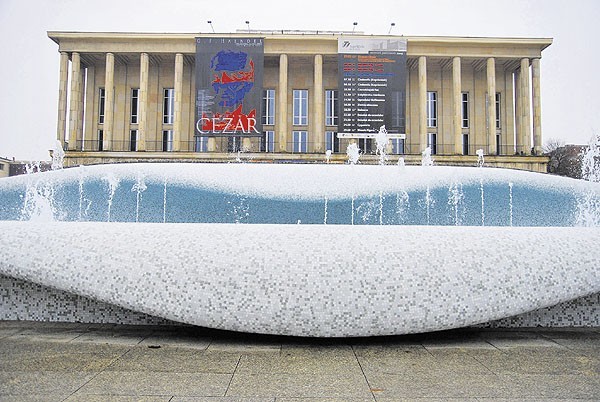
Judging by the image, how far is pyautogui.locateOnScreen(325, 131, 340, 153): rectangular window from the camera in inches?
1461

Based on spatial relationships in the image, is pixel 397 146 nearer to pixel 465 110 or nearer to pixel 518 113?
pixel 465 110

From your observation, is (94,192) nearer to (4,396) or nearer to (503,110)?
(4,396)

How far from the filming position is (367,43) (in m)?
32.7

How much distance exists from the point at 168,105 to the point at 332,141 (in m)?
13.7

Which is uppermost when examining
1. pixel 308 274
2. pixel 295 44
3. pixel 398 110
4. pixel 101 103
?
pixel 295 44

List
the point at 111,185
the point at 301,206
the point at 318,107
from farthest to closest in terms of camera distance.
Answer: the point at 318,107 → the point at 111,185 → the point at 301,206

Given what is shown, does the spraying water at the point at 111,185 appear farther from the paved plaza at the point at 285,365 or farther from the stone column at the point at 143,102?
the stone column at the point at 143,102

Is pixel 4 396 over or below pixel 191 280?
below

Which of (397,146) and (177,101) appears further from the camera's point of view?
(397,146)

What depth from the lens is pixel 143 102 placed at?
35.8 m

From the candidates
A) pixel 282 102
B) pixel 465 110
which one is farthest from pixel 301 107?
pixel 465 110

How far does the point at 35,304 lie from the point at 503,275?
4516 millimetres

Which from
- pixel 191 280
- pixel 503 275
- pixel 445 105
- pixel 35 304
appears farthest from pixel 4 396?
pixel 445 105

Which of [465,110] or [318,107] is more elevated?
[465,110]
